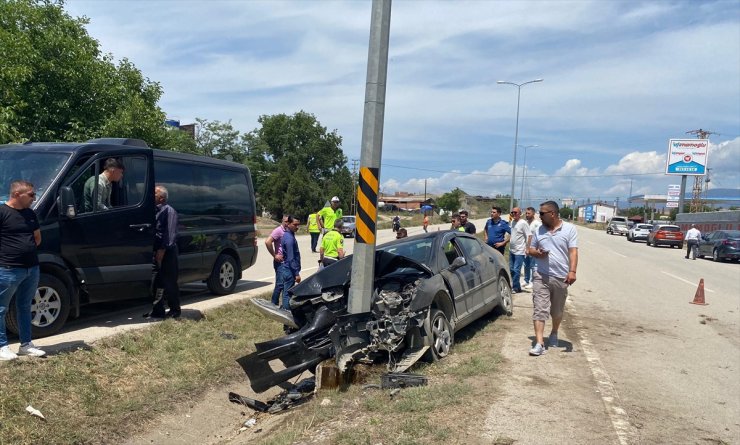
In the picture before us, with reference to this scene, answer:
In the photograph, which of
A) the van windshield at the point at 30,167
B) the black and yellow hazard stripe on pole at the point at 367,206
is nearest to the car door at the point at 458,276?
the black and yellow hazard stripe on pole at the point at 367,206

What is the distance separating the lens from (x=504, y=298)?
912 cm

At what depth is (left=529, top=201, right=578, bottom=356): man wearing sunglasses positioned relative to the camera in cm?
668

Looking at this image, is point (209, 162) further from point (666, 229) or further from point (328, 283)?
point (666, 229)

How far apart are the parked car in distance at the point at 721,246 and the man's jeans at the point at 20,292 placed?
93.7 feet

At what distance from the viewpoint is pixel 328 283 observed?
6730mm

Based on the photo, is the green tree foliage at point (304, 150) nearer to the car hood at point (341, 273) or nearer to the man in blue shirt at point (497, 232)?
the man in blue shirt at point (497, 232)

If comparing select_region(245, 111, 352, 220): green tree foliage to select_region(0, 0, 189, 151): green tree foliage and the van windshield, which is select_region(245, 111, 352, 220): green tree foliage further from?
the van windshield

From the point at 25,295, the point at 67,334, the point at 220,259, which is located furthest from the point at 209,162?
the point at 25,295

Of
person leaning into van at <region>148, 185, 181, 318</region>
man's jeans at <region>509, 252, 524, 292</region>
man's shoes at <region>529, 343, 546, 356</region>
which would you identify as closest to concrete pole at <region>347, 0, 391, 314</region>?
man's shoes at <region>529, 343, 546, 356</region>

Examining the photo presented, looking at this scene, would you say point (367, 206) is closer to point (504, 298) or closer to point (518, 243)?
point (504, 298)

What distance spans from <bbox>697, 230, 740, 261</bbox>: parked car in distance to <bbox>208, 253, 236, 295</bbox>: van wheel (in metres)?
24.6

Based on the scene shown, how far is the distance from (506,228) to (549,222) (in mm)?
4755

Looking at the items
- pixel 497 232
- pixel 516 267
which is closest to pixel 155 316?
pixel 497 232

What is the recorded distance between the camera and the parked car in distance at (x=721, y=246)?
26.4 metres
